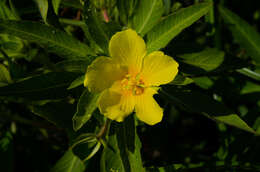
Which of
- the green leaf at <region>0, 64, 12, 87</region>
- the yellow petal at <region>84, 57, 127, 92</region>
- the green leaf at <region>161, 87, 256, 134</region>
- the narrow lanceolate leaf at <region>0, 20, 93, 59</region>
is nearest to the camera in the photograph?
the yellow petal at <region>84, 57, 127, 92</region>

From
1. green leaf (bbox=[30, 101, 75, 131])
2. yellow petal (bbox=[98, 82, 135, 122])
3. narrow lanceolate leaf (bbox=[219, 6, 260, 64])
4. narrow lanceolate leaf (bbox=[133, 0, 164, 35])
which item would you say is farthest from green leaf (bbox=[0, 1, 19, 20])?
narrow lanceolate leaf (bbox=[219, 6, 260, 64])

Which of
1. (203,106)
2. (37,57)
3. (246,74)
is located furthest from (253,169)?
(37,57)

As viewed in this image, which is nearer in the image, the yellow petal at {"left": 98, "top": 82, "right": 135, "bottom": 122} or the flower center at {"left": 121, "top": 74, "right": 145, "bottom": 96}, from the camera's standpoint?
the yellow petal at {"left": 98, "top": 82, "right": 135, "bottom": 122}

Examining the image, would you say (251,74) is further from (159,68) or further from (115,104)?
(115,104)

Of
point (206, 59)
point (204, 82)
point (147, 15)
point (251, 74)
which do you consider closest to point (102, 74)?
point (147, 15)

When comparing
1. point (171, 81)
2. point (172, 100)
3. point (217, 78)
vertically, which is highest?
point (171, 81)

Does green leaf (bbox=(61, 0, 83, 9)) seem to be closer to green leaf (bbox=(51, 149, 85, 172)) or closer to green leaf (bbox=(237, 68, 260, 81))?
green leaf (bbox=(51, 149, 85, 172))

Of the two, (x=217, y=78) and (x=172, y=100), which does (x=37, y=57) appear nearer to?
(x=172, y=100)

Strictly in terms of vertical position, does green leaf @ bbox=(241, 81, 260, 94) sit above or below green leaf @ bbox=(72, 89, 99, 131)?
below
